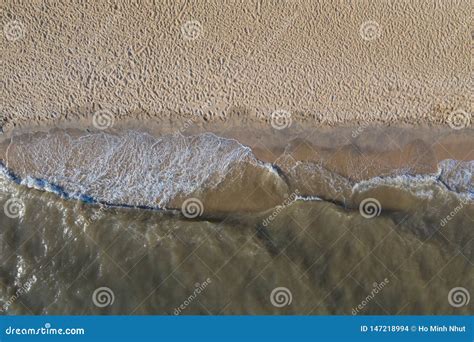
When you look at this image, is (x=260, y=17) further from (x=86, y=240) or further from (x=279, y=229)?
(x=86, y=240)

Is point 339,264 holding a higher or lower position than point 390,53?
lower

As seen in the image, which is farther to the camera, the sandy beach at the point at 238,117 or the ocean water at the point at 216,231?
the sandy beach at the point at 238,117

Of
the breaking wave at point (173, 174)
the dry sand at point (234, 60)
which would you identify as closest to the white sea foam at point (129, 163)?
the breaking wave at point (173, 174)

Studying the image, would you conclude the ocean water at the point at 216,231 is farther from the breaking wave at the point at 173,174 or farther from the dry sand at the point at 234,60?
the dry sand at the point at 234,60

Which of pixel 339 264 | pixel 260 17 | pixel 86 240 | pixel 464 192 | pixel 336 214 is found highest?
pixel 260 17

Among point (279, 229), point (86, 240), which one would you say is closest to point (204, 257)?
point (279, 229)

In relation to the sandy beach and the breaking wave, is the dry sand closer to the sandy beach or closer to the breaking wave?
the sandy beach

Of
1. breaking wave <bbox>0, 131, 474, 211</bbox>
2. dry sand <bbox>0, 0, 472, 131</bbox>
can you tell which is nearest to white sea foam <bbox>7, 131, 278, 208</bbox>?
breaking wave <bbox>0, 131, 474, 211</bbox>
